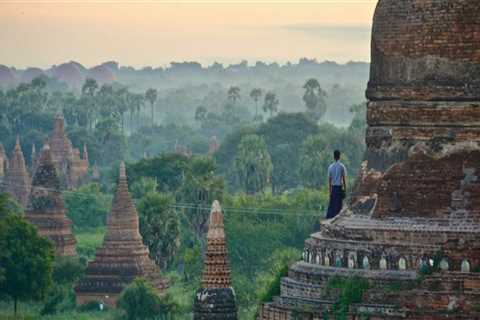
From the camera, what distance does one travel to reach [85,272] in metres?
70.9

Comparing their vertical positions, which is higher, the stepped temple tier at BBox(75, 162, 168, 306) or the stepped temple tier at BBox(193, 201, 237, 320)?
the stepped temple tier at BBox(193, 201, 237, 320)

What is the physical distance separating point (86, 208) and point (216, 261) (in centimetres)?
7291

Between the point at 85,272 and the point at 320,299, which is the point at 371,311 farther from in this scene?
the point at 85,272

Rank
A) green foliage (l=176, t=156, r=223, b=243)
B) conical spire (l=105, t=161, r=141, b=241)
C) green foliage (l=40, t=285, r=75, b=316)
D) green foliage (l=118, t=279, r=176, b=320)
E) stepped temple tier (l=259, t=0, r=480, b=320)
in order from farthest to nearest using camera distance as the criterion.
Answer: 1. green foliage (l=176, t=156, r=223, b=243)
2. conical spire (l=105, t=161, r=141, b=241)
3. green foliage (l=40, t=285, r=75, b=316)
4. green foliage (l=118, t=279, r=176, b=320)
5. stepped temple tier (l=259, t=0, r=480, b=320)

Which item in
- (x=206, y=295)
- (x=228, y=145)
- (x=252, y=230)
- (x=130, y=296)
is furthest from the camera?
(x=228, y=145)

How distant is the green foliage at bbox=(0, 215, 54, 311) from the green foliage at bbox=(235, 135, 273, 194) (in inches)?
1522

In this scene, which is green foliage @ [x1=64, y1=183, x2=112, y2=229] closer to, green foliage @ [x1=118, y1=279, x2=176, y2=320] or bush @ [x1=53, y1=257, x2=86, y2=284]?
bush @ [x1=53, y1=257, x2=86, y2=284]

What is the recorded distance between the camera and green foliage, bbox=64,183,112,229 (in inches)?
3994

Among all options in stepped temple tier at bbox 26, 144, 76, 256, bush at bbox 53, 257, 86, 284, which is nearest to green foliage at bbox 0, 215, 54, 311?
bush at bbox 53, 257, 86, 284

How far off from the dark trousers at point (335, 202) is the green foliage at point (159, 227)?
45.8 m

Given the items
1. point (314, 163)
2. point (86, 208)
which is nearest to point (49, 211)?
point (86, 208)

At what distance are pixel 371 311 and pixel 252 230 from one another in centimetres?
5270

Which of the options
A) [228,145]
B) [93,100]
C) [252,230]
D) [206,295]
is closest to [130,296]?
[252,230]

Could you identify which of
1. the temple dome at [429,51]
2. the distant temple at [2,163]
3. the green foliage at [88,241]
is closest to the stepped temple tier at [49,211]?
the green foliage at [88,241]
